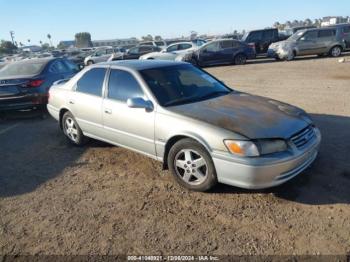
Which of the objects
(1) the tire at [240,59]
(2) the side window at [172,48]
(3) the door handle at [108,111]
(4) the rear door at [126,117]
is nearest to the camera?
(4) the rear door at [126,117]

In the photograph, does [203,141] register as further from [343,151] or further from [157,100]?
[343,151]

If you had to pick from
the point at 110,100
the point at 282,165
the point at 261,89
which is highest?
the point at 110,100

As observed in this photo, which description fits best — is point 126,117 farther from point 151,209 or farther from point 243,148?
point 243,148


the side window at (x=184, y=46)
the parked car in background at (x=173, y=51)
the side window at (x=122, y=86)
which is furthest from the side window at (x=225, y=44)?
the side window at (x=122, y=86)

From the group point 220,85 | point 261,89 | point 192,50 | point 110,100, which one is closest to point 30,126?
point 110,100

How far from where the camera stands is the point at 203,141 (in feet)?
12.3

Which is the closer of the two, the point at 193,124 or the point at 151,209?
the point at 151,209

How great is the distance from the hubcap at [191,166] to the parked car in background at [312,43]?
17358mm

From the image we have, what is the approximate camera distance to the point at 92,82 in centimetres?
541

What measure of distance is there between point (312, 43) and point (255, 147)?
18531 mm

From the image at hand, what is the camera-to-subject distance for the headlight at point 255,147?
3.51 meters

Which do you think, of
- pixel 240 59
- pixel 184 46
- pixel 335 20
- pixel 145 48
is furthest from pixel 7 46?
pixel 240 59

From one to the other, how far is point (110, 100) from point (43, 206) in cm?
177

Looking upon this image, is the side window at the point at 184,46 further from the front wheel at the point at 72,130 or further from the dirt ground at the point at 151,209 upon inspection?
the dirt ground at the point at 151,209
